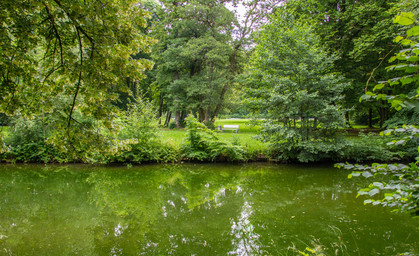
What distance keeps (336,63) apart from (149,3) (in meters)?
18.6

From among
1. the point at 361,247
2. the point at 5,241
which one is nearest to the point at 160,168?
the point at 5,241

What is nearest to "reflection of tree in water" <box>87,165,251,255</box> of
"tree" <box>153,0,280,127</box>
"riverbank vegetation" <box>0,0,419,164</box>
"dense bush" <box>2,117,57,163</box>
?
"riverbank vegetation" <box>0,0,419,164</box>

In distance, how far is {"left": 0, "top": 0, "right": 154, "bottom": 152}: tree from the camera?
Result: 135 inches

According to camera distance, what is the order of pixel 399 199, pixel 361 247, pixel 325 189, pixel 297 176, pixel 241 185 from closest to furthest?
1. pixel 399 199
2. pixel 361 247
3. pixel 325 189
4. pixel 241 185
5. pixel 297 176

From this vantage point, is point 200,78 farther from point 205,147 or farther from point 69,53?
point 69,53

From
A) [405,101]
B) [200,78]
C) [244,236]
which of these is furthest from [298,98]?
[200,78]

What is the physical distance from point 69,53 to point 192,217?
12.2ft

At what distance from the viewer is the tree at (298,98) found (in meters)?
9.07

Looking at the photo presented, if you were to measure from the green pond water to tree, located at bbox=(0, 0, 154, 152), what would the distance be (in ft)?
5.71

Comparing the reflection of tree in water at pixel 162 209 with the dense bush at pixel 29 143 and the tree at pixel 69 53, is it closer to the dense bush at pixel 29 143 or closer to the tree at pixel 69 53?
the tree at pixel 69 53

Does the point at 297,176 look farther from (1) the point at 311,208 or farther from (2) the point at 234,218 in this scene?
(2) the point at 234,218

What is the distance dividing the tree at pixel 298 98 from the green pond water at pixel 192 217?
1.88 m

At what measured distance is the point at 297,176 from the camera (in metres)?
8.28

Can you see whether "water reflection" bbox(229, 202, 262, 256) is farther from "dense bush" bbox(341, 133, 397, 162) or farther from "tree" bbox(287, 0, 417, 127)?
"tree" bbox(287, 0, 417, 127)
